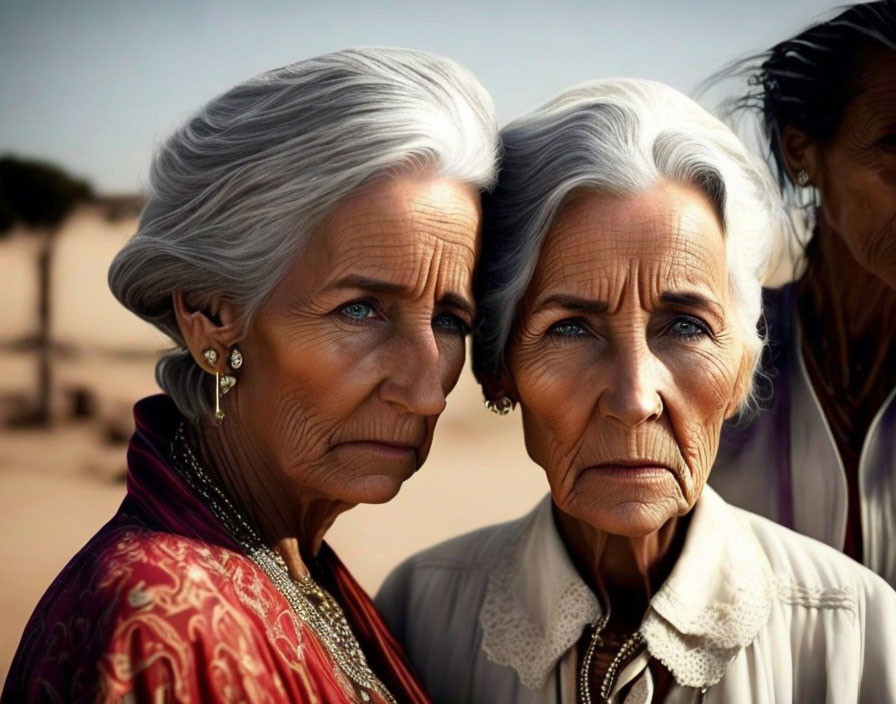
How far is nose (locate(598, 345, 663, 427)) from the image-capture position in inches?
88.0

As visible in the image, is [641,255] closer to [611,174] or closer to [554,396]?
[611,174]

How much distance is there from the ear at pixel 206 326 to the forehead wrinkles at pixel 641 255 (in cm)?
67

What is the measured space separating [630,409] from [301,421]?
642 mm

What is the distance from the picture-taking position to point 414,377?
90.2 inches

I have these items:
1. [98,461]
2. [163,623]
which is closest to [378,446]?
[163,623]

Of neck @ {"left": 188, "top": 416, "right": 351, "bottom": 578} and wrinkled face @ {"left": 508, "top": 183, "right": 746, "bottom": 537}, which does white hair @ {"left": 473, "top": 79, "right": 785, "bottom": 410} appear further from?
neck @ {"left": 188, "top": 416, "right": 351, "bottom": 578}

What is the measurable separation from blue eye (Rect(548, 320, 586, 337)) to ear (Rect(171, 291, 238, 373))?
64 cm

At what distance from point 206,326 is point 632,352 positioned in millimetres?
842

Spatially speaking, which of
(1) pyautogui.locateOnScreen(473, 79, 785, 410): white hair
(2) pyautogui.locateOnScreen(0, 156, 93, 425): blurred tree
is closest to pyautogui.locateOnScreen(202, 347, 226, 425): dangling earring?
(1) pyautogui.locateOnScreen(473, 79, 785, 410): white hair

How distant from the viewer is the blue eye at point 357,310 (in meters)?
2.28

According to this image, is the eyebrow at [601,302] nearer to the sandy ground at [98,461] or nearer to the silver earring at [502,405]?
the silver earring at [502,405]

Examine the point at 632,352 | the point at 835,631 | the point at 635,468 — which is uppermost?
the point at 632,352

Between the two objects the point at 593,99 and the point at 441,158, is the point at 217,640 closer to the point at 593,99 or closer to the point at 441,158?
the point at 441,158

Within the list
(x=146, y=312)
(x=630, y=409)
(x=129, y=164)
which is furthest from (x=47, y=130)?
(x=630, y=409)
